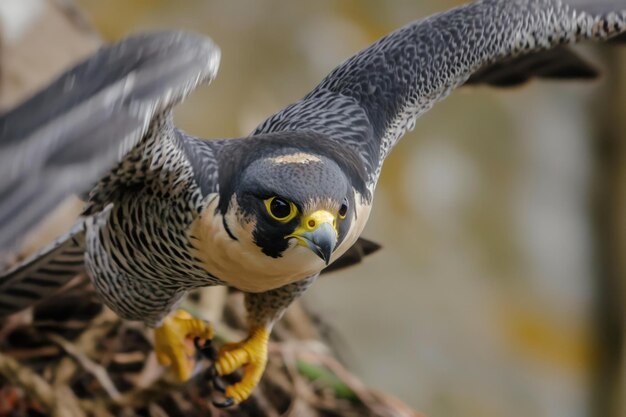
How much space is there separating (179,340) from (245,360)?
0.19 m

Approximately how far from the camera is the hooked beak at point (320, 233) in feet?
5.07

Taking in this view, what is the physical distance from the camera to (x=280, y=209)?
1601mm

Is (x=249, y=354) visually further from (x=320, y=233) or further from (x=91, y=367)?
(x=320, y=233)

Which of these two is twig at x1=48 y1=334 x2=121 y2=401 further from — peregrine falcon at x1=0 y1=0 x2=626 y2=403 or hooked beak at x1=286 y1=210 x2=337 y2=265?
hooked beak at x1=286 y1=210 x2=337 y2=265

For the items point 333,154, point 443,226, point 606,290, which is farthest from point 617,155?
point 333,154

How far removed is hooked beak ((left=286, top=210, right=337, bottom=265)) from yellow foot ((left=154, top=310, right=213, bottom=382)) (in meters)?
0.82

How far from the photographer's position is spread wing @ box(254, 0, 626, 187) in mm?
2023

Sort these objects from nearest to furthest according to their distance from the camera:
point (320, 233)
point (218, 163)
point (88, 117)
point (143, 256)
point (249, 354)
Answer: point (88, 117) → point (320, 233) → point (218, 163) → point (143, 256) → point (249, 354)

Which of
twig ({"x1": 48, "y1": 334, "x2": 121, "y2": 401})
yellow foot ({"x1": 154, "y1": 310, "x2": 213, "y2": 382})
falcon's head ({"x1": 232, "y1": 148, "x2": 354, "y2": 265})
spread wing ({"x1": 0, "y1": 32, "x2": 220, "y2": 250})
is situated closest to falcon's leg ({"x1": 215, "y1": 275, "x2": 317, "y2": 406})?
yellow foot ({"x1": 154, "y1": 310, "x2": 213, "y2": 382})

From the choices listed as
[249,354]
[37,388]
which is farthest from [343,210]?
[37,388]

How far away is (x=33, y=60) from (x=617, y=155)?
10.5ft

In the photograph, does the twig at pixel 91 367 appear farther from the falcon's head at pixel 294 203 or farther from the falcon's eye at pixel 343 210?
the falcon's eye at pixel 343 210

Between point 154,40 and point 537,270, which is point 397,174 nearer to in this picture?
point 537,270

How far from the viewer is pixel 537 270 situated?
15.9 feet
